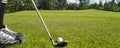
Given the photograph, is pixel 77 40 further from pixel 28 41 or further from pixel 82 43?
pixel 28 41

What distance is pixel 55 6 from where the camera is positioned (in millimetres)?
136625

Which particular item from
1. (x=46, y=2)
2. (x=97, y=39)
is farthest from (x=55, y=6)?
(x=97, y=39)

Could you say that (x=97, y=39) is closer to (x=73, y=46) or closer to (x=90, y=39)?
(x=90, y=39)

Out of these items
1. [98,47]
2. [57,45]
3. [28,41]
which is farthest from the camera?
[28,41]

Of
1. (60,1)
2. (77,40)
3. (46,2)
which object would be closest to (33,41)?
(77,40)

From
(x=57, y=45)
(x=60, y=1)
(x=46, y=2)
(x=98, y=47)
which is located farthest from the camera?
(x=60, y=1)

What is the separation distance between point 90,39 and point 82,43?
112 centimetres

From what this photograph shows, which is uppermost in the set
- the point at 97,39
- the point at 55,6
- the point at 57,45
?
the point at 57,45

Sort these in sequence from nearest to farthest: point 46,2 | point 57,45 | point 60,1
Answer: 1. point 57,45
2. point 46,2
3. point 60,1

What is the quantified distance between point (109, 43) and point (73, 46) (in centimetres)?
161

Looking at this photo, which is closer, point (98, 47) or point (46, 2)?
point (98, 47)

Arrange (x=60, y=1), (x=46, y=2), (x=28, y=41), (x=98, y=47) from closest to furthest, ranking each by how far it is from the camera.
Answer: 1. (x=98, y=47)
2. (x=28, y=41)
3. (x=46, y=2)
4. (x=60, y=1)

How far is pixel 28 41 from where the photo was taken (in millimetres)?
13211

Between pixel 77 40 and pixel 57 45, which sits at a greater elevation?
pixel 57 45
